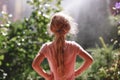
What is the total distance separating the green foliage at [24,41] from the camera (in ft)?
11.6

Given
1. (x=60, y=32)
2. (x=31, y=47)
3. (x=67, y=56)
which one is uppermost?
(x=60, y=32)

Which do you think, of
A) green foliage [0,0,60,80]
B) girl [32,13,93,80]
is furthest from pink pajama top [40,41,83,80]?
green foliage [0,0,60,80]

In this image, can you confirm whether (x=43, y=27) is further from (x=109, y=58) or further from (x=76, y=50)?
(x=76, y=50)

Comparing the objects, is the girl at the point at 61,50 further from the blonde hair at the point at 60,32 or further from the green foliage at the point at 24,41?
the green foliage at the point at 24,41

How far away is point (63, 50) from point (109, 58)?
6.32 feet

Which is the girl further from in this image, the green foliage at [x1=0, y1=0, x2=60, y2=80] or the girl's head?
the green foliage at [x1=0, y1=0, x2=60, y2=80]

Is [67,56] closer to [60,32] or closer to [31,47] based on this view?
[60,32]

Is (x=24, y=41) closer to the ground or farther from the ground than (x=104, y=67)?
farther from the ground

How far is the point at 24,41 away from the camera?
3.63 metres

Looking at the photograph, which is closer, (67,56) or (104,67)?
(67,56)

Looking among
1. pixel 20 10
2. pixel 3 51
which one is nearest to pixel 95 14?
pixel 20 10

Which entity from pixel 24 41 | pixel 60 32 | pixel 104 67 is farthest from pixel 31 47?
pixel 60 32

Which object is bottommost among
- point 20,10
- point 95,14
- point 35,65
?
point 95,14

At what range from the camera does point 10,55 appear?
3.56 metres
